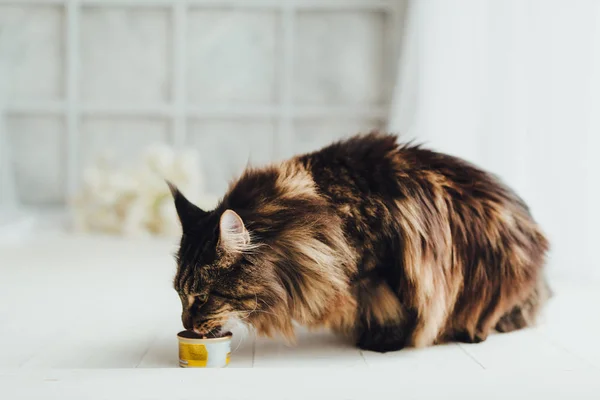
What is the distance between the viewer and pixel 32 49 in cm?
391

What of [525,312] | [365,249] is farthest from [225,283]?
[525,312]

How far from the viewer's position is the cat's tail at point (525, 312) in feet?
5.40

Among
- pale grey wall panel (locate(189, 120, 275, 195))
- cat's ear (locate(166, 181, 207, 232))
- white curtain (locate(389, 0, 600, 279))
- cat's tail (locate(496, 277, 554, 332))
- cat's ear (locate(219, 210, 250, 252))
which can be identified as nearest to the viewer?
cat's ear (locate(219, 210, 250, 252))

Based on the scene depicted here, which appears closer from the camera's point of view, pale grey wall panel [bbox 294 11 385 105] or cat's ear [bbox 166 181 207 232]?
cat's ear [bbox 166 181 207 232]

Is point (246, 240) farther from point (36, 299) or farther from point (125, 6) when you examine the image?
point (125, 6)

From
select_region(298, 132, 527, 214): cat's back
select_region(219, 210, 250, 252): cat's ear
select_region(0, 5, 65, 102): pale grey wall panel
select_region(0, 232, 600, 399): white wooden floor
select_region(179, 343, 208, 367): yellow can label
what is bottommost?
select_region(0, 232, 600, 399): white wooden floor

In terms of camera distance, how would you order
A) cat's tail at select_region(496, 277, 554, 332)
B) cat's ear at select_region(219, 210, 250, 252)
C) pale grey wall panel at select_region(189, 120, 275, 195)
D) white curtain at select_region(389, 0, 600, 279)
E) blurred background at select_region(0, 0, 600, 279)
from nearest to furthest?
cat's ear at select_region(219, 210, 250, 252)
cat's tail at select_region(496, 277, 554, 332)
white curtain at select_region(389, 0, 600, 279)
blurred background at select_region(0, 0, 600, 279)
pale grey wall panel at select_region(189, 120, 275, 195)

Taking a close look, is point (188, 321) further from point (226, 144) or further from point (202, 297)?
point (226, 144)

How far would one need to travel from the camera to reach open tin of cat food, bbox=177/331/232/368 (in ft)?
4.38

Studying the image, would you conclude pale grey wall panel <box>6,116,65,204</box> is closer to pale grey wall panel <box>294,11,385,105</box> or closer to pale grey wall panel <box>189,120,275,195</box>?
pale grey wall panel <box>189,120,275,195</box>

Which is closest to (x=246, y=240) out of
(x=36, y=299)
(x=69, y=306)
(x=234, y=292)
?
(x=234, y=292)

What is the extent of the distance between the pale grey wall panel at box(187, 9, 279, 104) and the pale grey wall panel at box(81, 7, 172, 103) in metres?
0.17

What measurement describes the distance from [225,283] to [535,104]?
4.63 feet

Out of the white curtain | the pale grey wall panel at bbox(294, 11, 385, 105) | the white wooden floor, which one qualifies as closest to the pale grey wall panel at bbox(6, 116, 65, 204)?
the pale grey wall panel at bbox(294, 11, 385, 105)
